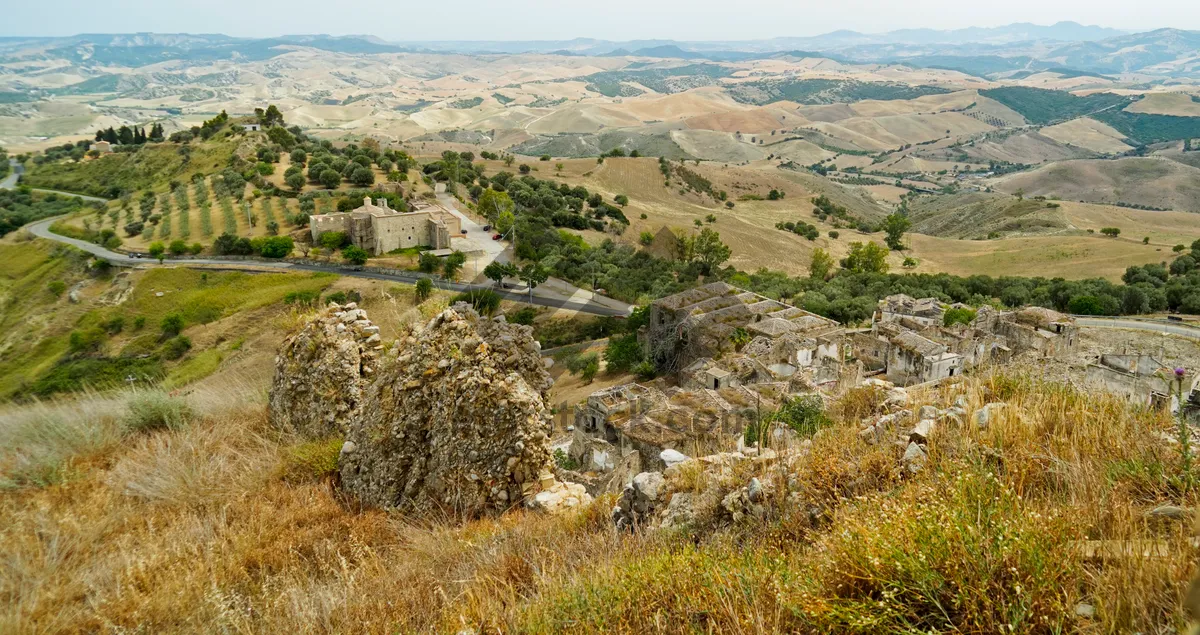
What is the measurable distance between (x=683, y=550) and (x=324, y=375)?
6.92m

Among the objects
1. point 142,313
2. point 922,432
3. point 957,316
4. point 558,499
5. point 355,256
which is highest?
point 922,432

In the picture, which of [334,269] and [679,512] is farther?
[334,269]

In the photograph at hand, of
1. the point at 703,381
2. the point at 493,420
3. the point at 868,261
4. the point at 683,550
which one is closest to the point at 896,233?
the point at 868,261

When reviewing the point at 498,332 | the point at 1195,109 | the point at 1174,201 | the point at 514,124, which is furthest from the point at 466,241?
the point at 1195,109

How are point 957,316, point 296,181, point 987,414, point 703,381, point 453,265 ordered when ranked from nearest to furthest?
1. point 987,414
2. point 703,381
3. point 957,316
4. point 453,265
5. point 296,181

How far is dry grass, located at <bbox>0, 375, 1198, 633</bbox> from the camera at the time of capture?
3.06 m

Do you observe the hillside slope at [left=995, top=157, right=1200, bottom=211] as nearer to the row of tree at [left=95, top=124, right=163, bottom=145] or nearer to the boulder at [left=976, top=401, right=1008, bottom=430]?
the boulder at [left=976, top=401, right=1008, bottom=430]

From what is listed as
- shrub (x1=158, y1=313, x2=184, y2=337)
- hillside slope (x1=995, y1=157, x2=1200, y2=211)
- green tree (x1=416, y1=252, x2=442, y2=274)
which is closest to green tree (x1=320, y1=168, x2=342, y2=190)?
green tree (x1=416, y1=252, x2=442, y2=274)

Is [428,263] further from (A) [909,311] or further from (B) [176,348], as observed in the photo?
(A) [909,311]

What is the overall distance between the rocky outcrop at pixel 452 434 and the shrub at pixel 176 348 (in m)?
35.3

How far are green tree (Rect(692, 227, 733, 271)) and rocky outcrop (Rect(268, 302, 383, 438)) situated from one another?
4676cm

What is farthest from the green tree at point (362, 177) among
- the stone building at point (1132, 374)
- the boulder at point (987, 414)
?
the boulder at point (987, 414)

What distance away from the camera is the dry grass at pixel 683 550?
3.06m

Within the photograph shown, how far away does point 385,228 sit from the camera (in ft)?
161
